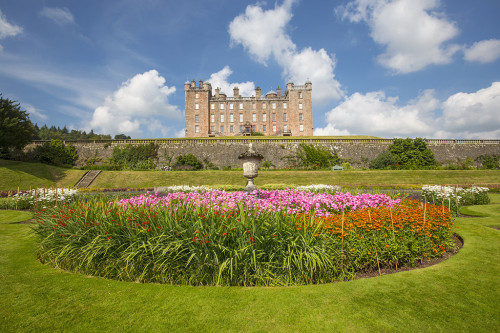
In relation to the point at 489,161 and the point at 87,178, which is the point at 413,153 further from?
the point at 87,178

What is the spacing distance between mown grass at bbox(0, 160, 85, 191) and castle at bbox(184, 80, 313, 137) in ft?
98.6

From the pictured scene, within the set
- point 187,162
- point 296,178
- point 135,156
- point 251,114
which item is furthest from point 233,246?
point 251,114

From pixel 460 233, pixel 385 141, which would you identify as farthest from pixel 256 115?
pixel 460 233

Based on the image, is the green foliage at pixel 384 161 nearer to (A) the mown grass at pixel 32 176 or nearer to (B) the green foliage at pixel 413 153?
(B) the green foliage at pixel 413 153

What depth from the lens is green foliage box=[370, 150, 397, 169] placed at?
119 ft

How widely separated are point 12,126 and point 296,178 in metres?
35.3

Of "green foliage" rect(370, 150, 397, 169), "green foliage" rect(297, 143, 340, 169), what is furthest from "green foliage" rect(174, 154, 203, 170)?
"green foliage" rect(370, 150, 397, 169)

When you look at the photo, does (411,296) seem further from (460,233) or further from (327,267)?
(460,233)

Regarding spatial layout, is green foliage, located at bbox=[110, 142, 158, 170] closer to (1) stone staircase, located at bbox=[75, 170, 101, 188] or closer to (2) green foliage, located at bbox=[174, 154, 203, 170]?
(2) green foliage, located at bbox=[174, 154, 203, 170]

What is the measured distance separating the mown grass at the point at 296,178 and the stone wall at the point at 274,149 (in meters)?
9.71

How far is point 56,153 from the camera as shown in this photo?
37781mm

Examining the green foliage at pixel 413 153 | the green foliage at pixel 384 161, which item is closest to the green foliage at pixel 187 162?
the green foliage at pixel 384 161

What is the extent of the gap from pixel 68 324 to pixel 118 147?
41814 mm

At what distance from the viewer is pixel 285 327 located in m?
2.93
